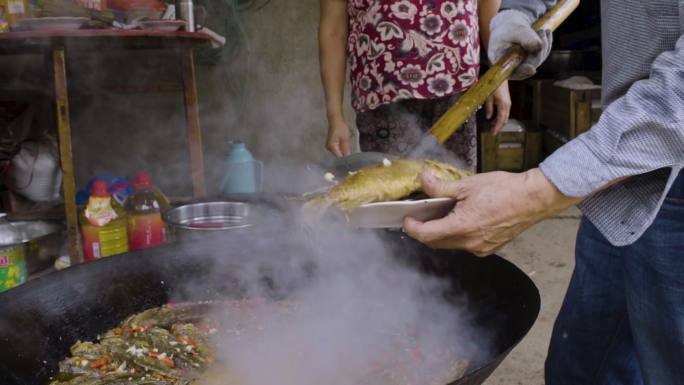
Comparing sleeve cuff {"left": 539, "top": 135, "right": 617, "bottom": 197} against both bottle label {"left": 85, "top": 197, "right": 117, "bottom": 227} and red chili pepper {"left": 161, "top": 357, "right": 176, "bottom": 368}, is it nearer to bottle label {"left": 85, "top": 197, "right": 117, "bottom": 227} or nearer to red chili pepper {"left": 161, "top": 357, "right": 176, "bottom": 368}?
red chili pepper {"left": 161, "top": 357, "right": 176, "bottom": 368}

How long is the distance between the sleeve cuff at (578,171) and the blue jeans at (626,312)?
471mm

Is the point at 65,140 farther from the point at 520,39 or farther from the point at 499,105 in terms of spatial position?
the point at 520,39

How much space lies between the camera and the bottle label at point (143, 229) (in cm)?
356

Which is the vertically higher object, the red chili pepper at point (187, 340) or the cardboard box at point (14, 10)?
the cardboard box at point (14, 10)

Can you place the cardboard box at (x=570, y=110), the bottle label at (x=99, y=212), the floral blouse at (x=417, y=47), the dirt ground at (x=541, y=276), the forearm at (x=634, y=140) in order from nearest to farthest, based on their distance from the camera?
the forearm at (x=634, y=140)
the floral blouse at (x=417, y=47)
the dirt ground at (x=541, y=276)
the bottle label at (x=99, y=212)
the cardboard box at (x=570, y=110)

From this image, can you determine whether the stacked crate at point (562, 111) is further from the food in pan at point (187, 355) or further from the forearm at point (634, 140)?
the forearm at point (634, 140)

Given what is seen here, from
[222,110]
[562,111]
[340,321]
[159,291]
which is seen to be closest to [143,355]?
[159,291]

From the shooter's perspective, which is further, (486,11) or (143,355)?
(486,11)

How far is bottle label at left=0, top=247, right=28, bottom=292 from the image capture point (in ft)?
10.7

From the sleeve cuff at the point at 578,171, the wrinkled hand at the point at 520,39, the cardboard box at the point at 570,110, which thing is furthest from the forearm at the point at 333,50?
the cardboard box at the point at 570,110

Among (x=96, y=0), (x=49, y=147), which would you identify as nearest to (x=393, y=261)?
(x=96, y=0)

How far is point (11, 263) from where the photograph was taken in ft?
10.8

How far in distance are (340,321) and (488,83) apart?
1019 millimetres

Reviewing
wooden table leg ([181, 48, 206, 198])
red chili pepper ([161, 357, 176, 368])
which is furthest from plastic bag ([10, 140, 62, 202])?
red chili pepper ([161, 357, 176, 368])
